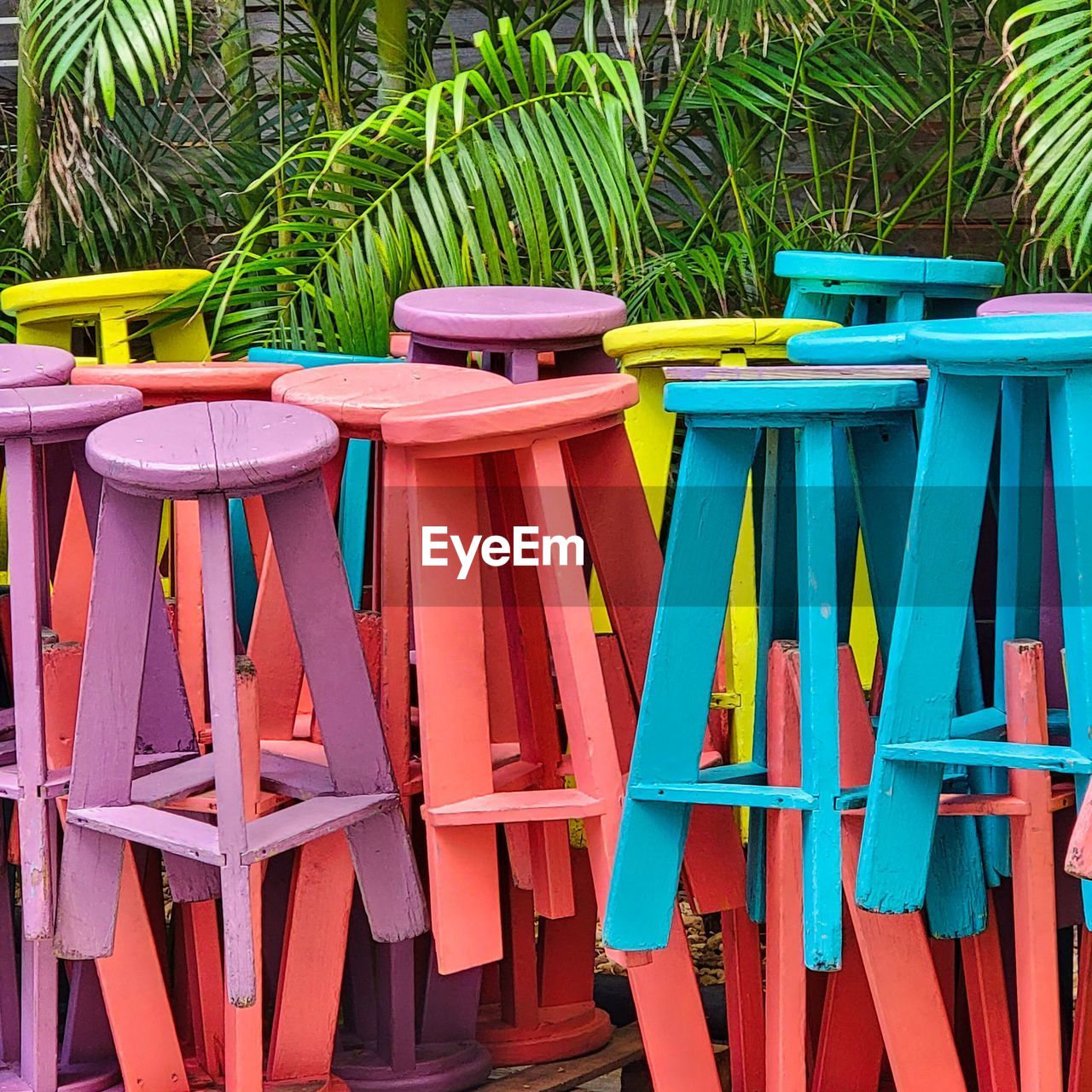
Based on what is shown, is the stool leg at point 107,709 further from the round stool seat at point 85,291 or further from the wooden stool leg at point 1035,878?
the wooden stool leg at point 1035,878

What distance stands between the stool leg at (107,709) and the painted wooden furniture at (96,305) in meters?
0.80

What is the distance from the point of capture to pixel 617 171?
9.27ft

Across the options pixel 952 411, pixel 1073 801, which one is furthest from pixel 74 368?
pixel 1073 801

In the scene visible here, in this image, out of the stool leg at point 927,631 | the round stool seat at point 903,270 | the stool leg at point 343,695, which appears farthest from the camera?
the round stool seat at point 903,270

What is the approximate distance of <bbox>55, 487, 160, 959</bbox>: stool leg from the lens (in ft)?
6.34

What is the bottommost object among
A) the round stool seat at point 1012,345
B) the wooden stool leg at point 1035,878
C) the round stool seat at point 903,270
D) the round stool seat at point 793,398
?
the wooden stool leg at point 1035,878

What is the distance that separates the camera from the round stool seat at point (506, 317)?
2.24 m

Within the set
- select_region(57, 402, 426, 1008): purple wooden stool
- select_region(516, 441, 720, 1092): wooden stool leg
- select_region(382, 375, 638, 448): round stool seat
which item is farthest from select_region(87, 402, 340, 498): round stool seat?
select_region(516, 441, 720, 1092): wooden stool leg

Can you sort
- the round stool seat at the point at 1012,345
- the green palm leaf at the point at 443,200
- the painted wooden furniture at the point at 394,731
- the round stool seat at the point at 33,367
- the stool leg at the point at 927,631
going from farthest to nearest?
the green palm leaf at the point at 443,200 < the round stool seat at the point at 33,367 < the painted wooden furniture at the point at 394,731 < the stool leg at the point at 927,631 < the round stool seat at the point at 1012,345

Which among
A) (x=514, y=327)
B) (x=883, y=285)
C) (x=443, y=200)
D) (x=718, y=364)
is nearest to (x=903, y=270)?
(x=883, y=285)

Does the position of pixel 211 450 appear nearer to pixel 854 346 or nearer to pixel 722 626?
pixel 722 626

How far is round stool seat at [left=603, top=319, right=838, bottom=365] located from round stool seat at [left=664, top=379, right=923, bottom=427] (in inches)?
19.6

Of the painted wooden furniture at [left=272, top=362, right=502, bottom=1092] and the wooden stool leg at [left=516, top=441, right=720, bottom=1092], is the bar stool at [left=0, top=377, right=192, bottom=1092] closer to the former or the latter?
the painted wooden furniture at [left=272, top=362, right=502, bottom=1092]

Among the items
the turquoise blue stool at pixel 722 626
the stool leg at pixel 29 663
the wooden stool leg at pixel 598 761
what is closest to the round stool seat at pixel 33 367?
the stool leg at pixel 29 663
